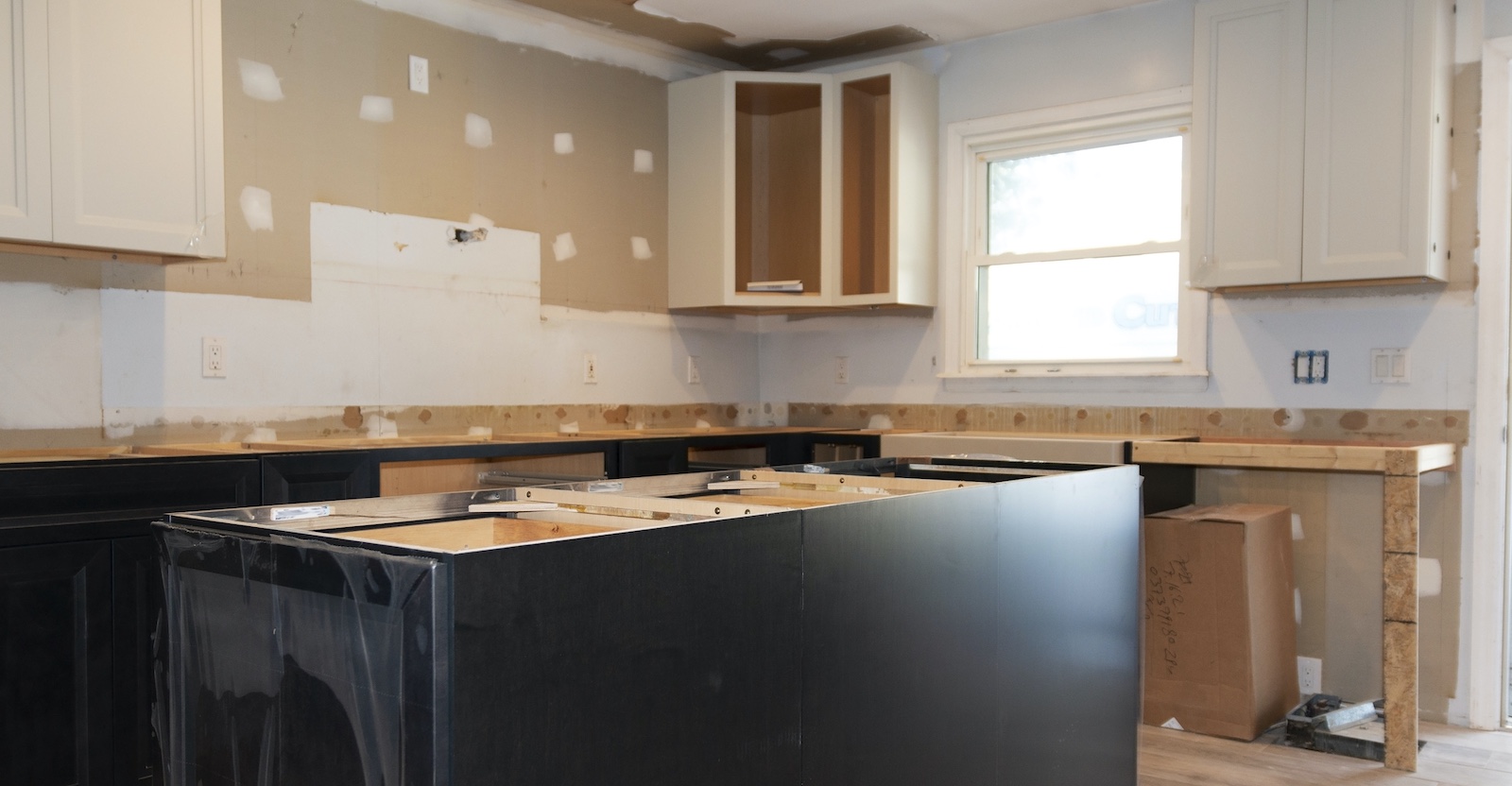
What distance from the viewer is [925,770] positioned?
5.98 feet

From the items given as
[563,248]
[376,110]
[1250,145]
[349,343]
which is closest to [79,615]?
[349,343]

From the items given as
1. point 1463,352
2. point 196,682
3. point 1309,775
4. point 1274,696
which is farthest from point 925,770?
point 1463,352

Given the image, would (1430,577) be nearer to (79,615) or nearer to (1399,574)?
(1399,574)

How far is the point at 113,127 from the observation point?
282cm

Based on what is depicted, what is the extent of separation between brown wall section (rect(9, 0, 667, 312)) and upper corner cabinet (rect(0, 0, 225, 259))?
37 centimetres

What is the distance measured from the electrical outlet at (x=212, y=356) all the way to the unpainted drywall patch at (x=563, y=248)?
1380 mm

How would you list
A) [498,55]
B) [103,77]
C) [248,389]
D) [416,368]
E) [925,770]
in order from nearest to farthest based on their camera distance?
[925,770], [103,77], [248,389], [416,368], [498,55]

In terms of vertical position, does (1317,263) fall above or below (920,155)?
below

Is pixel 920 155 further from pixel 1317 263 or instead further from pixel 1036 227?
pixel 1317 263

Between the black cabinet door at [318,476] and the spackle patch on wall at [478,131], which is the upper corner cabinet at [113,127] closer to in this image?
the black cabinet door at [318,476]

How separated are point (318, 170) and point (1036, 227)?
8.99ft

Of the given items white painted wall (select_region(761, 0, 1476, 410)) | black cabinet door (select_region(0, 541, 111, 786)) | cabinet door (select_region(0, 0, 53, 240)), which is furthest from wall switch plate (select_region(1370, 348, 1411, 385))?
cabinet door (select_region(0, 0, 53, 240))

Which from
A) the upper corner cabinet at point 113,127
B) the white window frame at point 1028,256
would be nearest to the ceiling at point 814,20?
the white window frame at point 1028,256

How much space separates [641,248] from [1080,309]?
6.04 feet
